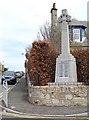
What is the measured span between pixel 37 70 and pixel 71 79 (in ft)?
6.90

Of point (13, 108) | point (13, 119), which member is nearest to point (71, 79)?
point (13, 108)

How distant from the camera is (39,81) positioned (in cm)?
1855

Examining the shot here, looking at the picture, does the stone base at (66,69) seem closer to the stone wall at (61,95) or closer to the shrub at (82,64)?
the shrub at (82,64)

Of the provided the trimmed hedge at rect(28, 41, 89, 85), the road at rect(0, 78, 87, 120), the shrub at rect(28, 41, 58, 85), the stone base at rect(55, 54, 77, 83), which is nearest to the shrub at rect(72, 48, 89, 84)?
the trimmed hedge at rect(28, 41, 89, 85)

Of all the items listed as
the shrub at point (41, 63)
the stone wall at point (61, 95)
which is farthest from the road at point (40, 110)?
the shrub at point (41, 63)

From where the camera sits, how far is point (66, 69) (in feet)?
60.1

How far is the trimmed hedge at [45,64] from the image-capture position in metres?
18.9

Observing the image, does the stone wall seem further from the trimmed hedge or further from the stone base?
the trimmed hedge

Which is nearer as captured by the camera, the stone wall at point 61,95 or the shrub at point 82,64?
the stone wall at point 61,95

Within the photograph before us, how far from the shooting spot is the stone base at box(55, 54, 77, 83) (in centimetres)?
1819

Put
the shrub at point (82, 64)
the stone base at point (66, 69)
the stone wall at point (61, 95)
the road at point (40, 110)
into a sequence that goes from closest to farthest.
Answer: the road at point (40, 110)
the stone wall at point (61, 95)
the stone base at point (66, 69)
the shrub at point (82, 64)

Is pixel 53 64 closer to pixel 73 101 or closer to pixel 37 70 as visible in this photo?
pixel 37 70

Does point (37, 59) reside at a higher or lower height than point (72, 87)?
higher

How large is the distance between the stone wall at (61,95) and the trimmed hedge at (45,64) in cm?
171
